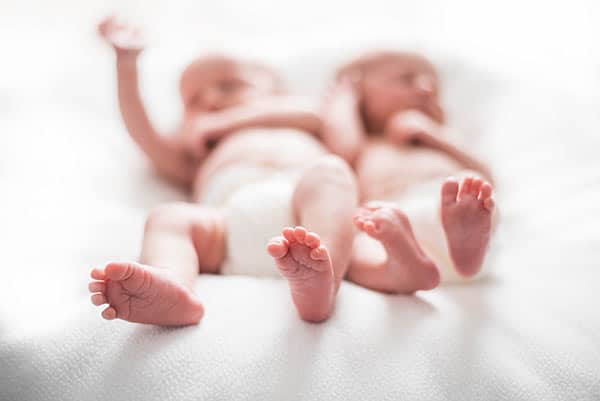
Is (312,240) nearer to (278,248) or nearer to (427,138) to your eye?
(278,248)

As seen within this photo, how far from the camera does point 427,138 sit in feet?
3.94

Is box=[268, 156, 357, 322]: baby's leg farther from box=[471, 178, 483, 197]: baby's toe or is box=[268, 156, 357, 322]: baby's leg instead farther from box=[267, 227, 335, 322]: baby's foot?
box=[471, 178, 483, 197]: baby's toe

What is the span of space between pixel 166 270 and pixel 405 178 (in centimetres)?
57

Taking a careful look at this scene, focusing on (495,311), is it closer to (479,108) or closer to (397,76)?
(397,76)

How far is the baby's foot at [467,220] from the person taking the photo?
2.49 ft

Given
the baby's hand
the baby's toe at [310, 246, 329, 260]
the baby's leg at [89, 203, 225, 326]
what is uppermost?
the baby's hand

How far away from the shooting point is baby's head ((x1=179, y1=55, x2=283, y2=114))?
1261 mm

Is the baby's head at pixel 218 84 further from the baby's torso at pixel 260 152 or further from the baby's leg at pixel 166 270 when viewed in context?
the baby's leg at pixel 166 270

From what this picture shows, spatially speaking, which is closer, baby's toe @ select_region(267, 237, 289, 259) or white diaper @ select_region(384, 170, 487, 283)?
baby's toe @ select_region(267, 237, 289, 259)

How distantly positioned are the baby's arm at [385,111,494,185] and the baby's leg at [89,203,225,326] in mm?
492

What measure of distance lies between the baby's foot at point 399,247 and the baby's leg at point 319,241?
4 cm

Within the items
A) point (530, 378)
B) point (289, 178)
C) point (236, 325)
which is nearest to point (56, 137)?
point (289, 178)

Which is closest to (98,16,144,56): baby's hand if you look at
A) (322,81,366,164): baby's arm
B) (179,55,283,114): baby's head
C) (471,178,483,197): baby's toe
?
(179,55,283,114): baby's head

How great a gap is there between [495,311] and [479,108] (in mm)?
779
